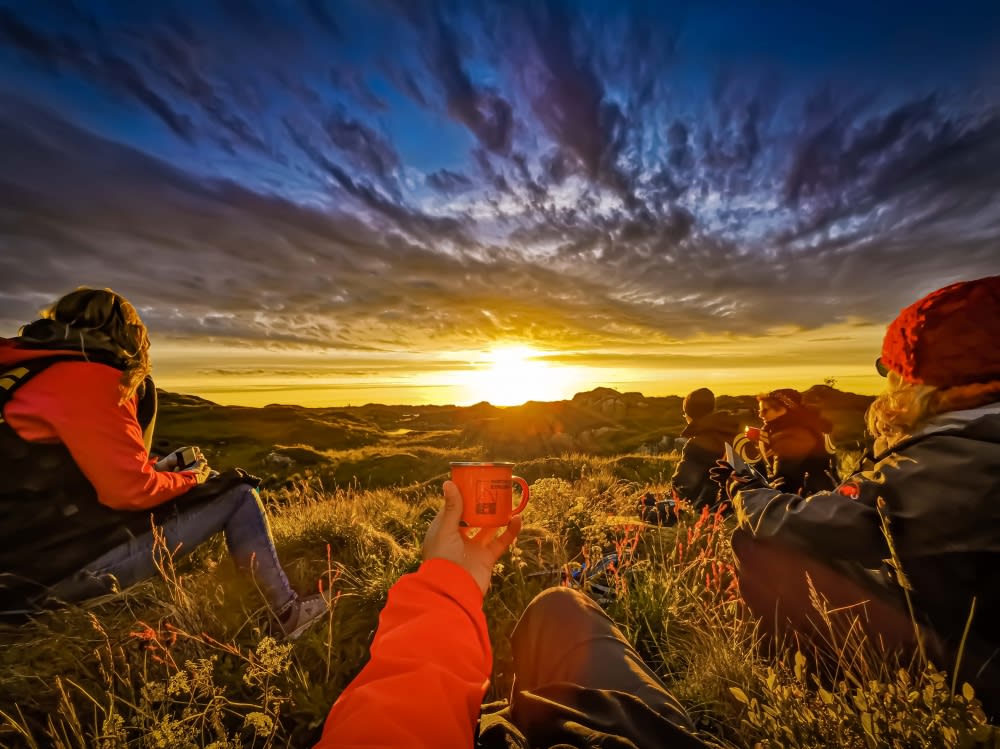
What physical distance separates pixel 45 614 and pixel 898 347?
18.6 ft

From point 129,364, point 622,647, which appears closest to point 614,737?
point 622,647

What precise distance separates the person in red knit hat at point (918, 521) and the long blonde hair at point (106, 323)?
13.8ft

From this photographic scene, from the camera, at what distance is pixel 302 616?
3195 mm

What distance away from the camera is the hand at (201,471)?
3256 mm

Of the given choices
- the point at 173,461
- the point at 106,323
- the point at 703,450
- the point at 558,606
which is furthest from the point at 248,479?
the point at 703,450

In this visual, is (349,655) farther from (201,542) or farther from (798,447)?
(798,447)

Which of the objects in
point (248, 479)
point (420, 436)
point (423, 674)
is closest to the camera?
point (423, 674)

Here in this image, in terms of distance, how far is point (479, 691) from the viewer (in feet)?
3.60

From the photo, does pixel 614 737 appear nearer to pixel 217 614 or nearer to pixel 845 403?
pixel 217 614

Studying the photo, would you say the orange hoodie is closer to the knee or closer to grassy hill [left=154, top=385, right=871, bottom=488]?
the knee

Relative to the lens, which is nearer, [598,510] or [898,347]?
[898,347]

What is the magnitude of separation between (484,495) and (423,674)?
26.4 inches

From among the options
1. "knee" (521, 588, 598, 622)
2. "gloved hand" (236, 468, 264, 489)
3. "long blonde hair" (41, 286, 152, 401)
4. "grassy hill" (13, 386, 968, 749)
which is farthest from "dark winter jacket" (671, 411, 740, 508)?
"long blonde hair" (41, 286, 152, 401)

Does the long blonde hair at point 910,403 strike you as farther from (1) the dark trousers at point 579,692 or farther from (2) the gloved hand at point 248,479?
(2) the gloved hand at point 248,479
